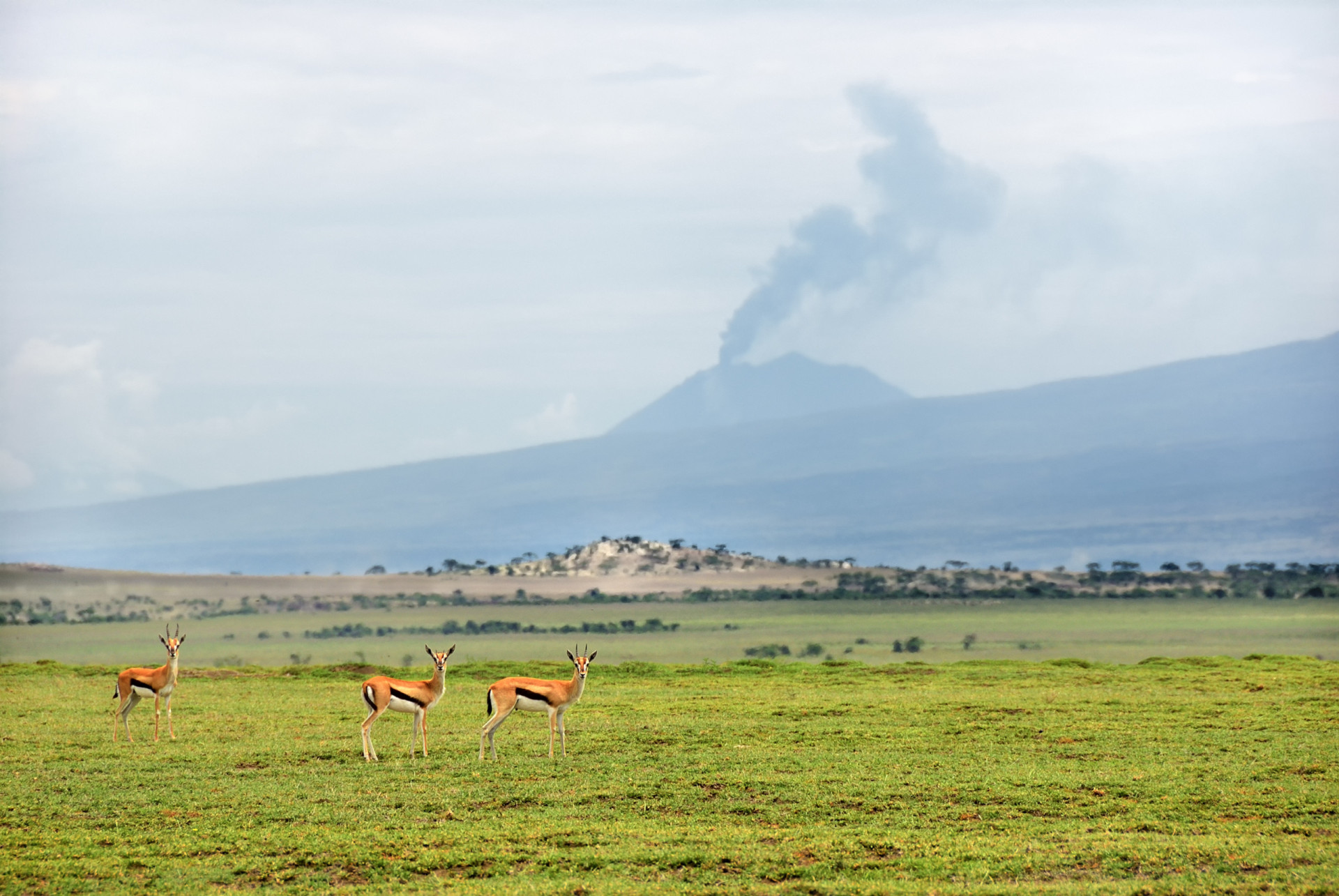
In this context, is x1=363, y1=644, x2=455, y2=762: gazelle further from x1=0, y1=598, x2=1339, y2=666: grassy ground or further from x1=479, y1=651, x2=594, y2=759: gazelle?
x1=0, y1=598, x2=1339, y2=666: grassy ground

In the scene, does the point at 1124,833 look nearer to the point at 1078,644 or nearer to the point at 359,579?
the point at 1078,644

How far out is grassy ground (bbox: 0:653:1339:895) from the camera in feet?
45.0

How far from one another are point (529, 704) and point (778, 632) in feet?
172

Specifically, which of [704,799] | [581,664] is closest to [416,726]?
[581,664]

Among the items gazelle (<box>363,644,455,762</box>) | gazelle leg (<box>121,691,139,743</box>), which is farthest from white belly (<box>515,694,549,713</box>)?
gazelle leg (<box>121,691,139,743</box>)

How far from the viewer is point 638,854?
14.2 meters

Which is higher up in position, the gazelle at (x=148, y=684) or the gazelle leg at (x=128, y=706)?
the gazelle at (x=148, y=684)

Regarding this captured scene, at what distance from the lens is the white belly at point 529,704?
2005cm

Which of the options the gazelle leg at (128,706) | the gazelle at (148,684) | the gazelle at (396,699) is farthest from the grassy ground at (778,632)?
the gazelle at (396,699)

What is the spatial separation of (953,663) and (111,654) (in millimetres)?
37537

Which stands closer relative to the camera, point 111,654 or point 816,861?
point 816,861

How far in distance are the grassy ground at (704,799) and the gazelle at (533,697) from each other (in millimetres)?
523

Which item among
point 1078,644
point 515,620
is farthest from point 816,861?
point 515,620

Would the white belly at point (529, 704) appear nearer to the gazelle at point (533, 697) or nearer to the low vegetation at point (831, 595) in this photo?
the gazelle at point (533, 697)
